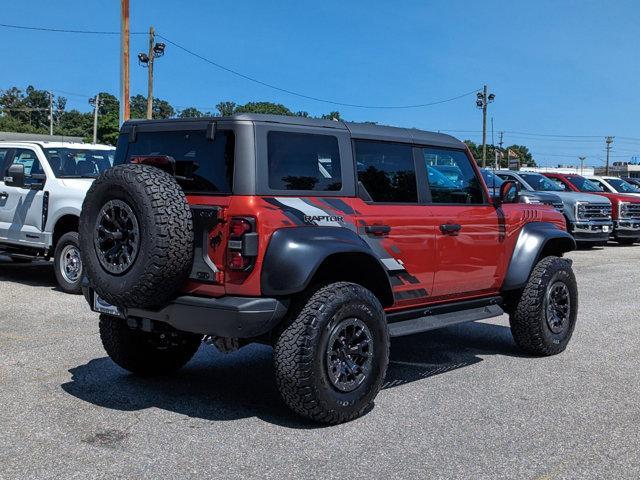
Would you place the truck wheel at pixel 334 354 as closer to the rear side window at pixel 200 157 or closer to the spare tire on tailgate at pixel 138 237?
the spare tire on tailgate at pixel 138 237

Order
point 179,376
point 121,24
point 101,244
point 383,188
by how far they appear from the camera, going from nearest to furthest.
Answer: point 101,244, point 383,188, point 179,376, point 121,24

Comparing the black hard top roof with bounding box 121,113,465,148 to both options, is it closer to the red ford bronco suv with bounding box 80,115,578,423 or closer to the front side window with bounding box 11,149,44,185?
the red ford bronco suv with bounding box 80,115,578,423

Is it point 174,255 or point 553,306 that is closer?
point 174,255

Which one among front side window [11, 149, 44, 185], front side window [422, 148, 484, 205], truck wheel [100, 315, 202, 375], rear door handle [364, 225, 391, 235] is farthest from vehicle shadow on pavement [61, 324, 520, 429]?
front side window [11, 149, 44, 185]

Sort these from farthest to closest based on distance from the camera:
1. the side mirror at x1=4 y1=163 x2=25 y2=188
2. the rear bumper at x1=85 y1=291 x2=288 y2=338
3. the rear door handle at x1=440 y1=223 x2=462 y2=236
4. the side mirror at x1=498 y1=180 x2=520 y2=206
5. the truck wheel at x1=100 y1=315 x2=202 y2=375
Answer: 1. the side mirror at x1=4 y1=163 x2=25 y2=188
2. the side mirror at x1=498 y1=180 x2=520 y2=206
3. the rear door handle at x1=440 y1=223 x2=462 y2=236
4. the truck wheel at x1=100 y1=315 x2=202 y2=375
5. the rear bumper at x1=85 y1=291 x2=288 y2=338

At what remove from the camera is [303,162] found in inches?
206

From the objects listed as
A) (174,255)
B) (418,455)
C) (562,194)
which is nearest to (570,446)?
(418,455)

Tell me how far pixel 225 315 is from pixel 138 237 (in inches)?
28.5

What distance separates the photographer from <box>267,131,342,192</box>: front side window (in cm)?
502

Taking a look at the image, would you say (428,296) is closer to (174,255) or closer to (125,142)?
(174,255)

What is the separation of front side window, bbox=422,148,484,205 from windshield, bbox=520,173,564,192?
13403 mm

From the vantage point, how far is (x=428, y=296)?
6.04 m

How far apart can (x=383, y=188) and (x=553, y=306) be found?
2461 mm

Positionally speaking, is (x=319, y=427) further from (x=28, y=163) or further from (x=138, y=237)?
(x=28, y=163)
